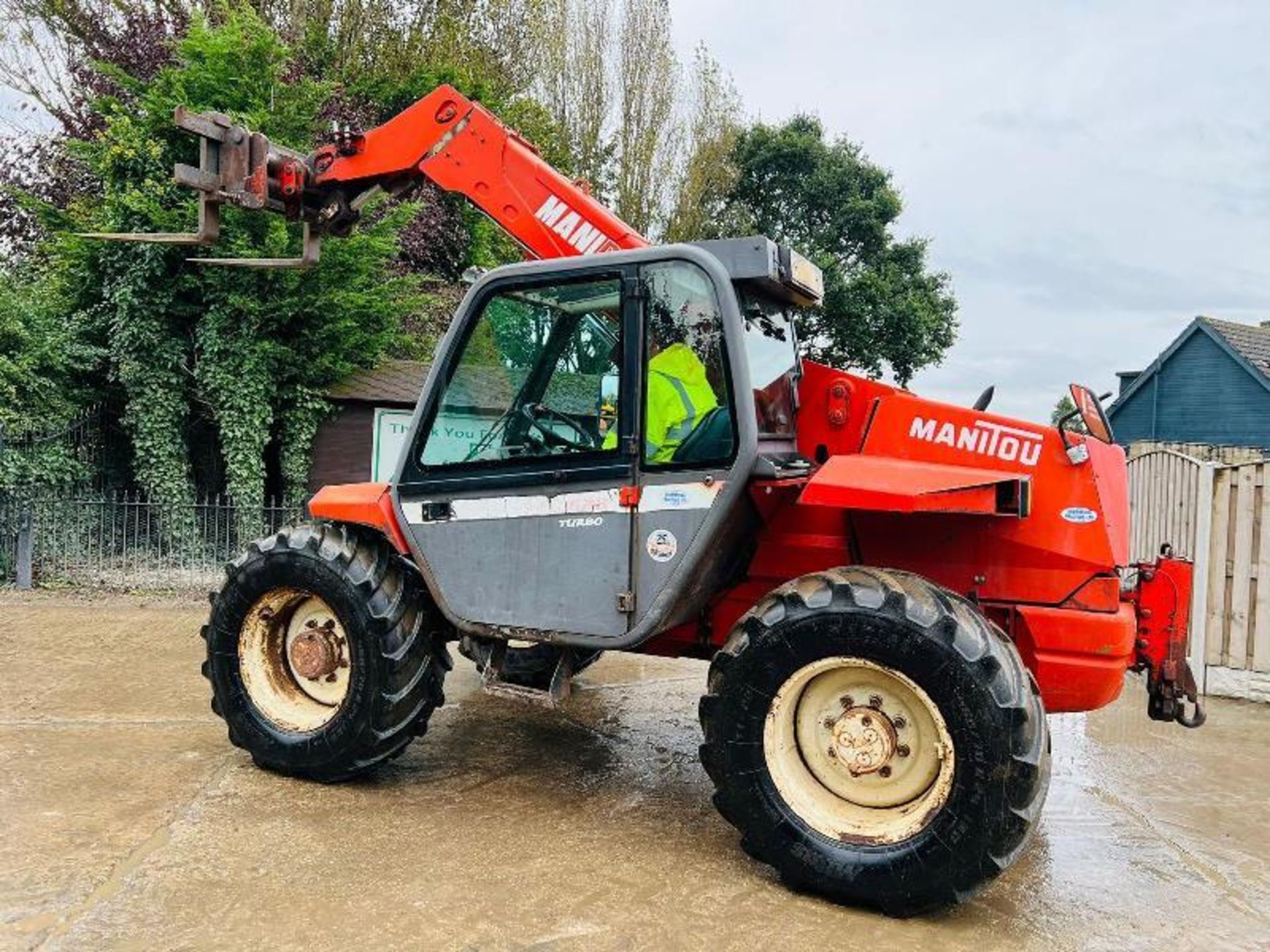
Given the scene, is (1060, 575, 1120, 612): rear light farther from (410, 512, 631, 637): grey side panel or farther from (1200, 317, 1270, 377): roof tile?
(1200, 317, 1270, 377): roof tile

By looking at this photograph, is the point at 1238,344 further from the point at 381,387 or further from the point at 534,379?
the point at 534,379

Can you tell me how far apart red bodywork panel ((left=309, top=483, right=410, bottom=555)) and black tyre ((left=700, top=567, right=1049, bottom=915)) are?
1659 millimetres

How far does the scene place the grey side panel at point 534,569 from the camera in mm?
3969

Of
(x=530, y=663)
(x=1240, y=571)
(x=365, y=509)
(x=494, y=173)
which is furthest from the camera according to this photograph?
(x=1240, y=571)

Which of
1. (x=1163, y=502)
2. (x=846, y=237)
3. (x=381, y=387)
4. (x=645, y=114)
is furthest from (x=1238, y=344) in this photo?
(x=381, y=387)

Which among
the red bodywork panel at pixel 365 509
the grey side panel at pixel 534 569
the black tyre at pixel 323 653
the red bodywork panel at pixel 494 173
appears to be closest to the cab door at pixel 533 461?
the grey side panel at pixel 534 569

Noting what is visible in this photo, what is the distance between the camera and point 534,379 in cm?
422

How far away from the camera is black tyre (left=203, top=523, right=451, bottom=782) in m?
4.34

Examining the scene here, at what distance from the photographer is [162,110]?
11.0 m

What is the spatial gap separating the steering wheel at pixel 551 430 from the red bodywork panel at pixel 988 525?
0.73 metres

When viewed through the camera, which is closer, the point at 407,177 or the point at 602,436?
the point at 602,436

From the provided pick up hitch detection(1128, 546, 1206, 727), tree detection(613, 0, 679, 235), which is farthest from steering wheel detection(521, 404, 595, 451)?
tree detection(613, 0, 679, 235)

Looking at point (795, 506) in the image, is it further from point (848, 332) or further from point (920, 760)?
point (848, 332)

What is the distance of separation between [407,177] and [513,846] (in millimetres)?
3411
